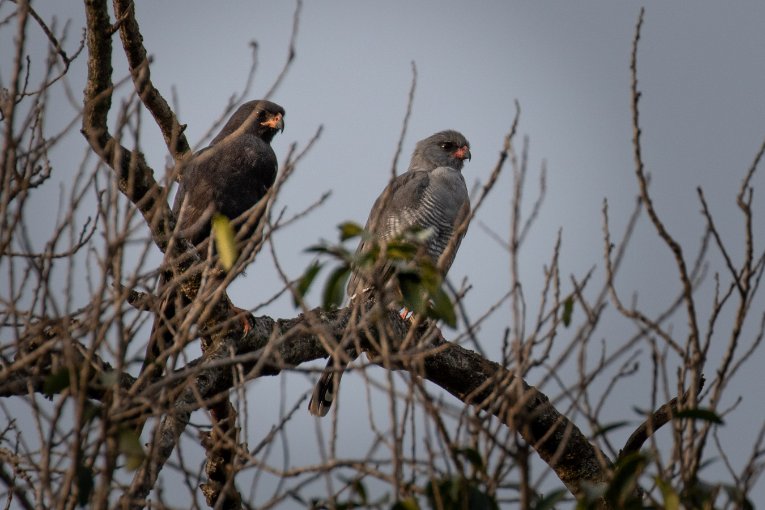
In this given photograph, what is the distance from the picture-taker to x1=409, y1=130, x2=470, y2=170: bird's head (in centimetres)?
839

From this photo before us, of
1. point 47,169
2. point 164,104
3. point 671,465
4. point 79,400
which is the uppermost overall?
point 164,104

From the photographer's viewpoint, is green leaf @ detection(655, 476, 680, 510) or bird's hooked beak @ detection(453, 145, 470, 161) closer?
green leaf @ detection(655, 476, 680, 510)

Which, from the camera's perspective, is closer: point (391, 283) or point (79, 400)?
point (79, 400)

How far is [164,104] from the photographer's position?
16.7ft

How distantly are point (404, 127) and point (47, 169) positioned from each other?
184 cm

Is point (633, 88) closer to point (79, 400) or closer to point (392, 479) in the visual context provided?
point (392, 479)

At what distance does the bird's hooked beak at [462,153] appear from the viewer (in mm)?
8406

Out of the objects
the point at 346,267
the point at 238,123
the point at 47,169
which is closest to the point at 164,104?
the point at 47,169

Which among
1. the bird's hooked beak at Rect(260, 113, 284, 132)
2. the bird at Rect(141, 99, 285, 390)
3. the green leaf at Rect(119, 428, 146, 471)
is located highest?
the bird's hooked beak at Rect(260, 113, 284, 132)

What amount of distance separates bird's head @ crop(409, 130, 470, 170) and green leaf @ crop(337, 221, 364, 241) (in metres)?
6.01

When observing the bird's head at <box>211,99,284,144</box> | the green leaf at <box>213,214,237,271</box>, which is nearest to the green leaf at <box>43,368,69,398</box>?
the green leaf at <box>213,214,237,271</box>

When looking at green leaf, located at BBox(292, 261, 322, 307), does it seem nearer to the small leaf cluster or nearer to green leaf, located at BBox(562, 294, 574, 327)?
the small leaf cluster

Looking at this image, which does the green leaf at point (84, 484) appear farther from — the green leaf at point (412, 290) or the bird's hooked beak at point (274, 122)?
the bird's hooked beak at point (274, 122)

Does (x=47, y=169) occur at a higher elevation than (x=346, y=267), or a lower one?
higher
